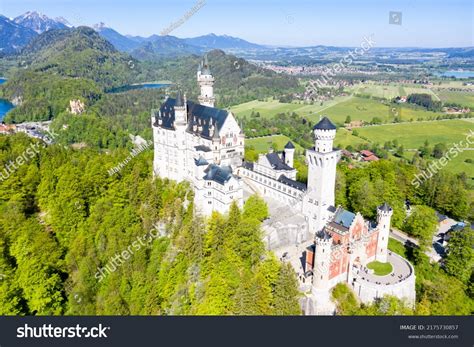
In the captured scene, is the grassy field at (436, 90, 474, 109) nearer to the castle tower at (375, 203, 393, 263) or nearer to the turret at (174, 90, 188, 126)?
the castle tower at (375, 203, 393, 263)

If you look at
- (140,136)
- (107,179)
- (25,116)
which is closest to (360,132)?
(140,136)

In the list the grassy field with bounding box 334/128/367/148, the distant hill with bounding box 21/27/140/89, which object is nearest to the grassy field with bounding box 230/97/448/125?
the grassy field with bounding box 334/128/367/148

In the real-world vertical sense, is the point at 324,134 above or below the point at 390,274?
above

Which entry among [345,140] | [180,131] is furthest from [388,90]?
[180,131]

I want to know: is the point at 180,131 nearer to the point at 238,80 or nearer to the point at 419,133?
the point at 419,133

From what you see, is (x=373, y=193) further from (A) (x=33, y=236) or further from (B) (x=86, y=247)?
(A) (x=33, y=236)
